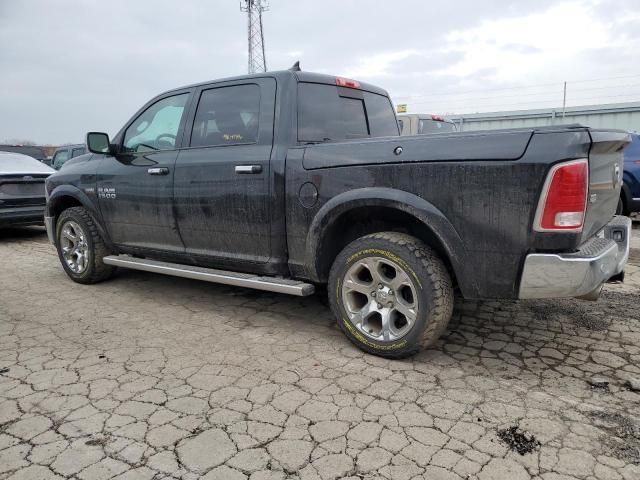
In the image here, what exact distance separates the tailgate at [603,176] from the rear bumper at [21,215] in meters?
8.02

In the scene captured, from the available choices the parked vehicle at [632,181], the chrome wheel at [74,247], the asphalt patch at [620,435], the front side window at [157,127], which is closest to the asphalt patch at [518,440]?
the asphalt patch at [620,435]

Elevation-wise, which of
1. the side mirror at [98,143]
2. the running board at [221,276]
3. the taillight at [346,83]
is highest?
the taillight at [346,83]

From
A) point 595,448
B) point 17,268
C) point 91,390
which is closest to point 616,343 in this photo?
point 595,448

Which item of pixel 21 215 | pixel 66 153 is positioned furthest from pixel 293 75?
pixel 66 153

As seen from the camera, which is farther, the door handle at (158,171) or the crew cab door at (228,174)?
the door handle at (158,171)

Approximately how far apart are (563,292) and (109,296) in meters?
4.02

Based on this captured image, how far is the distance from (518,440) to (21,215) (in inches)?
318

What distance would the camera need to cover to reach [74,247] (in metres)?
5.14

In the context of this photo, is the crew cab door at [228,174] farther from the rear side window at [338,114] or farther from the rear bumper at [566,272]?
the rear bumper at [566,272]

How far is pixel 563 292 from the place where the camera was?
2564 millimetres

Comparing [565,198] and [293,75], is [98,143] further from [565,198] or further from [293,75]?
[565,198]

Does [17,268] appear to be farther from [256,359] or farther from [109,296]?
[256,359]

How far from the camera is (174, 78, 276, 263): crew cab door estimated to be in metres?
3.57

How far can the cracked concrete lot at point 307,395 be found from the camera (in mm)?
2115
